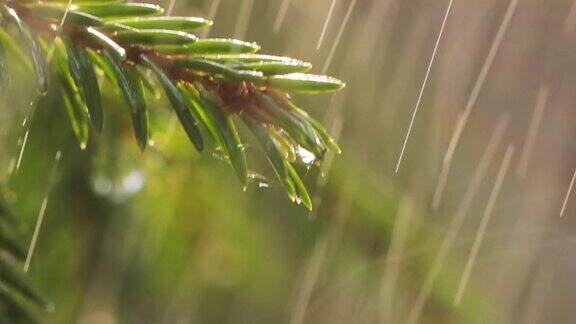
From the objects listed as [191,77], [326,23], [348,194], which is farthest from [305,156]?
[326,23]

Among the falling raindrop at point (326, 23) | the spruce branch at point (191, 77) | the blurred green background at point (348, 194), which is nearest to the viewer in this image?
the spruce branch at point (191, 77)

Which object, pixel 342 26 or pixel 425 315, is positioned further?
pixel 342 26

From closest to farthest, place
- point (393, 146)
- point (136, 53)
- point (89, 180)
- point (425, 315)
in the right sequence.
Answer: point (136, 53) < point (89, 180) < point (425, 315) < point (393, 146)

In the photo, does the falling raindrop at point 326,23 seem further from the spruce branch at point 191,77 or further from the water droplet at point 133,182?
the spruce branch at point 191,77

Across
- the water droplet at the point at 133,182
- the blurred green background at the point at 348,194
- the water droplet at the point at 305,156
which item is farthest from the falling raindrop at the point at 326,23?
the water droplet at the point at 305,156

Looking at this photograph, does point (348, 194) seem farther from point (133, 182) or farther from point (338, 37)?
point (338, 37)

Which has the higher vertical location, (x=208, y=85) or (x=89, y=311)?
(x=208, y=85)

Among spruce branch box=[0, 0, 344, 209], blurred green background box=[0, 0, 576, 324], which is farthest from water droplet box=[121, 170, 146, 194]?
spruce branch box=[0, 0, 344, 209]

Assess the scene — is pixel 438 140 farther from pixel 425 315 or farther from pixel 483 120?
pixel 425 315

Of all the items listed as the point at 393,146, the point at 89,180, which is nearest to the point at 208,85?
the point at 89,180
